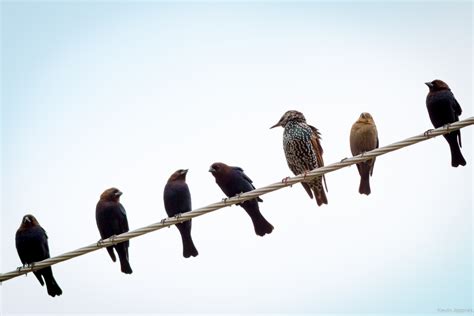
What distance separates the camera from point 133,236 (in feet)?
24.8

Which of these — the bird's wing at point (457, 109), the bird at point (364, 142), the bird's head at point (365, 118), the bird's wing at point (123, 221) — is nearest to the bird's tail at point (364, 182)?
the bird at point (364, 142)

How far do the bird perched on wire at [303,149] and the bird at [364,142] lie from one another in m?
0.48

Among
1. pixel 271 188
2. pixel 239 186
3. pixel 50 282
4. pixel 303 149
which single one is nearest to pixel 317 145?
pixel 303 149

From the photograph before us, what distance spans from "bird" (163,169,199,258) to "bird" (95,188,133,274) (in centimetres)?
59

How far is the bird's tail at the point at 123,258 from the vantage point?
9477 millimetres

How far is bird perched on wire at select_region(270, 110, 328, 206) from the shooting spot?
985cm

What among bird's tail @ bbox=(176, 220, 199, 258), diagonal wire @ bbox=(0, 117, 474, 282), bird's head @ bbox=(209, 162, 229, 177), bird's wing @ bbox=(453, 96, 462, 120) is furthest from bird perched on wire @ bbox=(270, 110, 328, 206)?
diagonal wire @ bbox=(0, 117, 474, 282)

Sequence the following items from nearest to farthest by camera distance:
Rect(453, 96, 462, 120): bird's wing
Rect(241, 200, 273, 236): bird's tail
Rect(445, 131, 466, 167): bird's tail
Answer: Rect(445, 131, 466, 167): bird's tail, Rect(241, 200, 273, 236): bird's tail, Rect(453, 96, 462, 120): bird's wing

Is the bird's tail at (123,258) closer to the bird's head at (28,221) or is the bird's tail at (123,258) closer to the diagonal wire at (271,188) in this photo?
the bird's head at (28,221)

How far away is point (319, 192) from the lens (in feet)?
32.3

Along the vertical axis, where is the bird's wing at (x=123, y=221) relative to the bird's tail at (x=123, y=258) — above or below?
above

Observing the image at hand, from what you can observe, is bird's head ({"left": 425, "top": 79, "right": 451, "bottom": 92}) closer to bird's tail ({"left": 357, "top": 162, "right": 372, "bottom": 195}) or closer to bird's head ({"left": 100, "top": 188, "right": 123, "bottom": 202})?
bird's tail ({"left": 357, "top": 162, "right": 372, "bottom": 195})

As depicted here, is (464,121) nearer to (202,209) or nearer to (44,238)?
(202,209)

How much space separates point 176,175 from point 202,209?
2.59 metres
